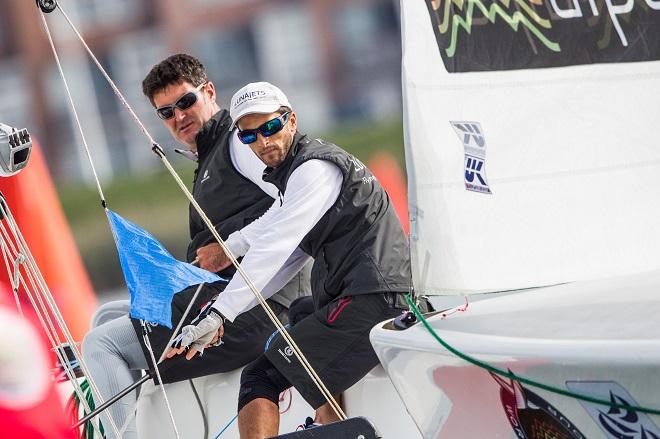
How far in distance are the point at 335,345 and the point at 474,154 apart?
0.72 meters

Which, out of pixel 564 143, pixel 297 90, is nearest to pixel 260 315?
pixel 564 143

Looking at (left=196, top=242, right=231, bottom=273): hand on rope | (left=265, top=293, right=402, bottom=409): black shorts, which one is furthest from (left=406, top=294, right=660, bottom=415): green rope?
(left=196, top=242, right=231, bottom=273): hand on rope

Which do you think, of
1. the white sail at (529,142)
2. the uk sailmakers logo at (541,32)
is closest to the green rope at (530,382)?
the white sail at (529,142)

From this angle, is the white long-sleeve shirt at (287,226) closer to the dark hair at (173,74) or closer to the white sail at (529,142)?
the white sail at (529,142)

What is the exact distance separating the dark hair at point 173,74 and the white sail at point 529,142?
3.98 feet

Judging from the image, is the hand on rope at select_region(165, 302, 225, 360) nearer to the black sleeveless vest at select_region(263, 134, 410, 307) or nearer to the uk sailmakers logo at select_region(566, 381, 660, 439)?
the black sleeveless vest at select_region(263, 134, 410, 307)

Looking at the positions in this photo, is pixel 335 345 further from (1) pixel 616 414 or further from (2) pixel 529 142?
(1) pixel 616 414

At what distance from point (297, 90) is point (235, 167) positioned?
53.6 ft

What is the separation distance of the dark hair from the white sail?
3.98ft

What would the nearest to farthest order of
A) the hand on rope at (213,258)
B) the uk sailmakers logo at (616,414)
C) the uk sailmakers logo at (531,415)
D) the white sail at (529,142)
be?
the uk sailmakers logo at (616,414), the uk sailmakers logo at (531,415), the white sail at (529,142), the hand on rope at (213,258)

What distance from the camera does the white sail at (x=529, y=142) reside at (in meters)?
2.99

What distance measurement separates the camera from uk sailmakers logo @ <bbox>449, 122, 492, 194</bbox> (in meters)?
3.02

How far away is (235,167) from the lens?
396cm

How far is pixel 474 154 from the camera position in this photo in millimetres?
3037
